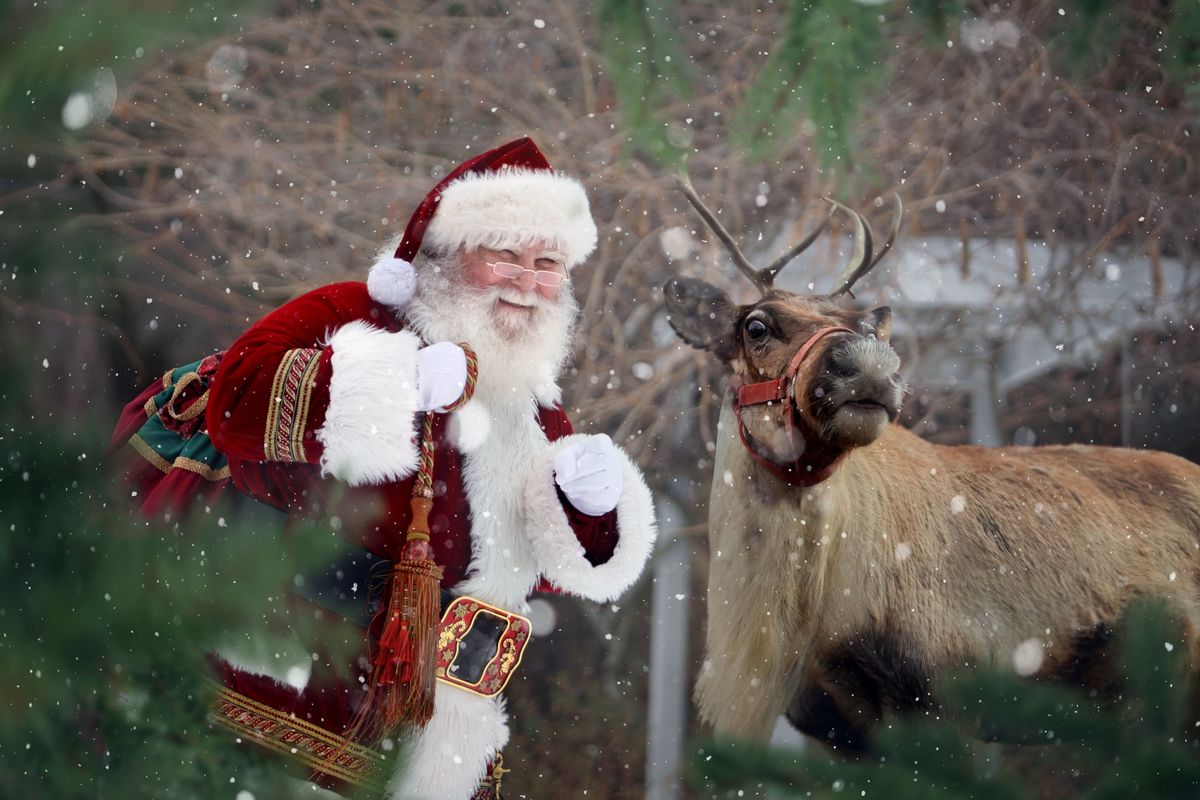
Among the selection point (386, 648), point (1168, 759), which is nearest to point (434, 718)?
point (386, 648)

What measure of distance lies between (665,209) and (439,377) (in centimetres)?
48

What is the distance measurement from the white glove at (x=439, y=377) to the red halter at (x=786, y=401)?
323 millimetres

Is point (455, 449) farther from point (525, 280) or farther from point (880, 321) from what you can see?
point (880, 321)

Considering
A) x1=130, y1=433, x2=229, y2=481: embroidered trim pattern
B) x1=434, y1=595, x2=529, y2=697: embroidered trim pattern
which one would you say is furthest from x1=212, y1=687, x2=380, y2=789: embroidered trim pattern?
x1=130, y1=433, x2=229, y2=481: embroidered trim pattern

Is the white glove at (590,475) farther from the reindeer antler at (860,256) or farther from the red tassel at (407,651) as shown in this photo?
the reindeer antler at (860,256)

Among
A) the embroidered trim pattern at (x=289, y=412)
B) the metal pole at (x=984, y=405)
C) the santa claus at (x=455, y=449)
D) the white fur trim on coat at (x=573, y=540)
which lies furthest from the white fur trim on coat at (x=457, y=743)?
the metal pole at (x=984, y=405)

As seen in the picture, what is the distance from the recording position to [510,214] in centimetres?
93

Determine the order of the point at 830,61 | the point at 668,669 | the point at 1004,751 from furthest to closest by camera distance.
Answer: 1. the point at 668,669
2. the point at 830,61
3. the point at 1004,751

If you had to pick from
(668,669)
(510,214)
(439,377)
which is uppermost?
(510,214)

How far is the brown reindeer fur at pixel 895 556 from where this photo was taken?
1.01 metres

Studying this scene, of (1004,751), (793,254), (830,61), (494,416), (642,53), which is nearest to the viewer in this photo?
(1004,751)

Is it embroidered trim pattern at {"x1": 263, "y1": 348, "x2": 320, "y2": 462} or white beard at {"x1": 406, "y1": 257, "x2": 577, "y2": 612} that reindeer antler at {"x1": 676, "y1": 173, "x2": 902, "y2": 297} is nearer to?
white beard at {"x1": 406, "y1": 257, "x2": 577, "y2": 612}

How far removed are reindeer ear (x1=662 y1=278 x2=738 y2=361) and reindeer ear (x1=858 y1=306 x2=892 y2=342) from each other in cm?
13

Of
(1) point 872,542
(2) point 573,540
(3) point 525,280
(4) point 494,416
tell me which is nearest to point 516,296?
(3) point 525,280
